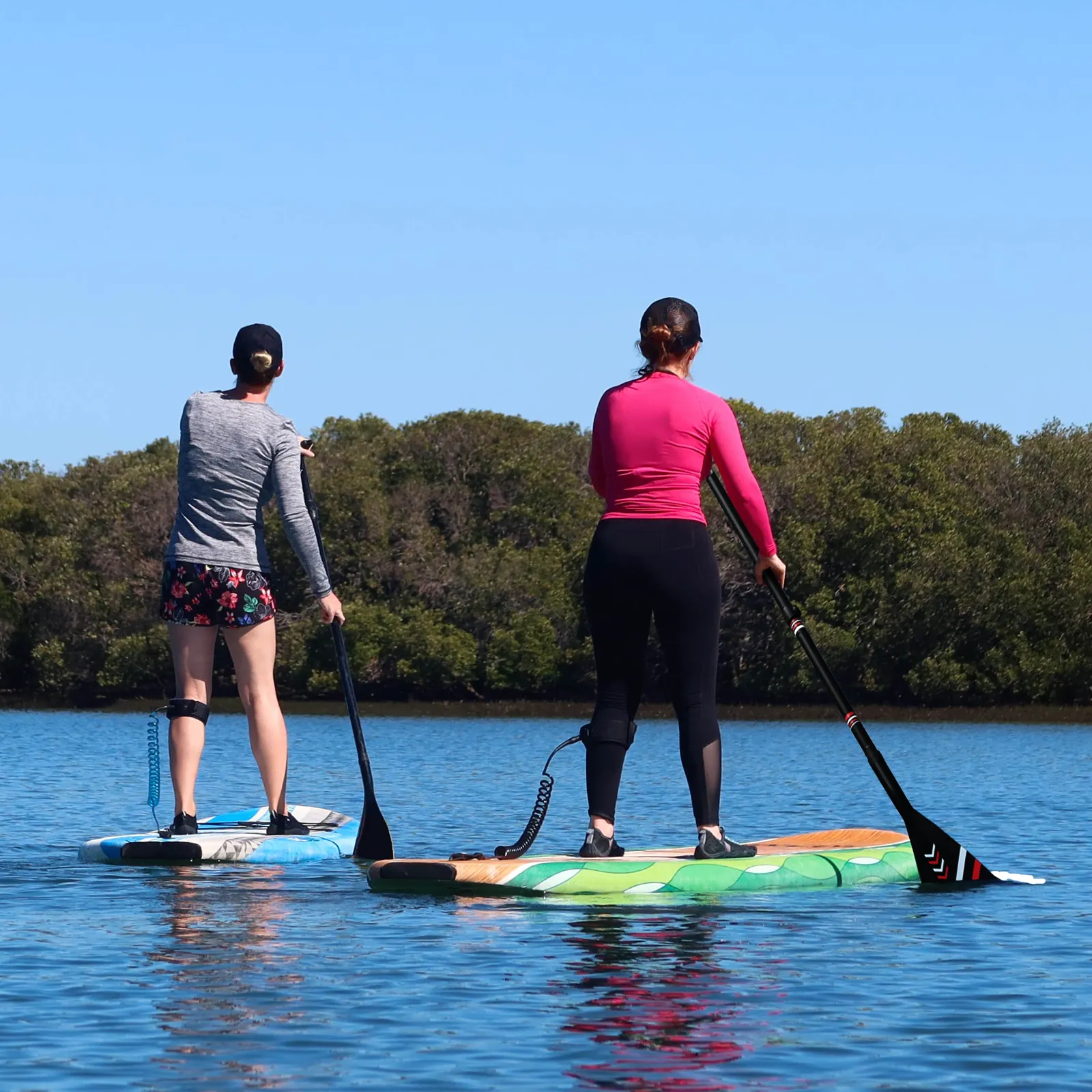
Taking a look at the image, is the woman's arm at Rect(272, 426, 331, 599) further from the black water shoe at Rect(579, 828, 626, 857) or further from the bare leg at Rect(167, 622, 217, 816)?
the black water shoe at Rect(579, 828, 626, 857)

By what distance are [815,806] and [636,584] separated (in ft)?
30.6

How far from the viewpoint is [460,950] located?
7.04 m

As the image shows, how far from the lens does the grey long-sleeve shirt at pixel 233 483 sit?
32.2ft

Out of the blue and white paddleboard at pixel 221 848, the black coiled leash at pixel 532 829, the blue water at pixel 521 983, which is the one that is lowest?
the blue water at pixel 521 983

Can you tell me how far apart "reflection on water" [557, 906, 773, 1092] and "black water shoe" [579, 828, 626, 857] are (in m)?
0.89

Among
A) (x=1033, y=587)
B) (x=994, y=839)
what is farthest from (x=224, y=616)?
(x=1033, y=587)

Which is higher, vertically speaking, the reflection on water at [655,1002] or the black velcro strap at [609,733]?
the black velcro strap at [609,733]

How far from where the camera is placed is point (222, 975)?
253 inches

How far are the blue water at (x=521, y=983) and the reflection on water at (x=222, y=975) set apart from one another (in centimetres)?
1

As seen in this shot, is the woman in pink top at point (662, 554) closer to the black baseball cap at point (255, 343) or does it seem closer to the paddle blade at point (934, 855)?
the paddle blade at point (934, 855)

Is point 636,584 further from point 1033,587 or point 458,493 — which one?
point 458,493

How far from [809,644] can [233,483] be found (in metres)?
2.74

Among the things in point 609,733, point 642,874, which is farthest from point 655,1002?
point 609,733

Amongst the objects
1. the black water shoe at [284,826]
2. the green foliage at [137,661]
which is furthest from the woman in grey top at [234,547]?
the green foliage at [137,661]
